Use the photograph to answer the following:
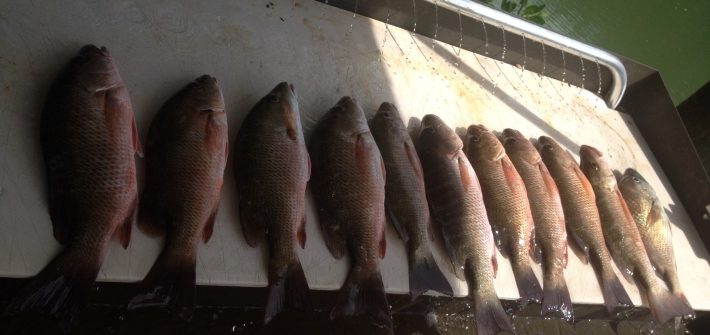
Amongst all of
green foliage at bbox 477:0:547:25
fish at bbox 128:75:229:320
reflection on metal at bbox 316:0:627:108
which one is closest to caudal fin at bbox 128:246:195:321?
fish at bbox 128:75:229:320

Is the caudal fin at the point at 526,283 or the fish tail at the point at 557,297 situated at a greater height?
the caudal fin at the point at 526,283

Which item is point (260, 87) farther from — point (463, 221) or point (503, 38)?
point (503, 38)

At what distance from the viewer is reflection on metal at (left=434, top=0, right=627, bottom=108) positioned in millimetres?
3566

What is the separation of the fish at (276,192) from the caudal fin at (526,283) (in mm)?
1321

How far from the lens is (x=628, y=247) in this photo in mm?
3314

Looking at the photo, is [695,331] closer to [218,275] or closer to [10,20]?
[218,275]

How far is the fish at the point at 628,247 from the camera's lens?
3227 millimetres

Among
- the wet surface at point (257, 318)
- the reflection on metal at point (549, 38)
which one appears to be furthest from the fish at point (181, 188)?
the reflection on metal at point (549, 38)

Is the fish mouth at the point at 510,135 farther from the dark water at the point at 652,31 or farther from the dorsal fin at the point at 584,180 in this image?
the dark water at the point at 652,31

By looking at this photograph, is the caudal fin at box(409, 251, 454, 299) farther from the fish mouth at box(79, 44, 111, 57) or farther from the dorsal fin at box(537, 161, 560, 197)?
the fish mouth at box(79, 44, 111, 57)

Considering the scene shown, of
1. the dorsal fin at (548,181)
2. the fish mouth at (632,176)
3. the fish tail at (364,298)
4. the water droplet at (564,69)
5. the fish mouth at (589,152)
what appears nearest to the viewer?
the fish tail at (364,298)

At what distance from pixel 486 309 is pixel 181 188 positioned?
164 centimetres

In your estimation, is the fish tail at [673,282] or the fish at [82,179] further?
the fish tail at [673,282]

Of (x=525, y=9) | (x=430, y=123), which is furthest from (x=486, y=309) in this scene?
(x=525, y=9)
